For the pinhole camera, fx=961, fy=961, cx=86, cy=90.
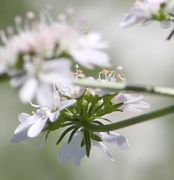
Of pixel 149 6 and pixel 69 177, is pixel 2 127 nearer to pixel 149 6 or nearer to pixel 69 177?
pixel 69 177

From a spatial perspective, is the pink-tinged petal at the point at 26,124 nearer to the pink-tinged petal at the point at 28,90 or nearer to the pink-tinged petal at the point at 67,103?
the pink-tinged petal at the point at 67,103

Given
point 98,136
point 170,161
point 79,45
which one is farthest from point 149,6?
point 170,161

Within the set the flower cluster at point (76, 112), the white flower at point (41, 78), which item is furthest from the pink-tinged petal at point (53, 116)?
the white flower at point (41, 78)

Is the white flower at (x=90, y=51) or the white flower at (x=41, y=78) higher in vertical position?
the white flower at (x=90, y=51)

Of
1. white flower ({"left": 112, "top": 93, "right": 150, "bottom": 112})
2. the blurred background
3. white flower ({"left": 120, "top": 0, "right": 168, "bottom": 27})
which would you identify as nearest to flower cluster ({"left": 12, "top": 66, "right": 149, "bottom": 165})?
white flower ({"left": 112, "top": 93, "right": 150, "bottom": 112})

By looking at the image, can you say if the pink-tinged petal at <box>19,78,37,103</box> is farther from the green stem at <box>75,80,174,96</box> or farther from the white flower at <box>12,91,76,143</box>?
the white flower at <box>12,91,76,143</box>

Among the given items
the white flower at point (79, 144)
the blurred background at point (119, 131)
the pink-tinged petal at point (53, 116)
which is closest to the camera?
the pink-tinged petal at point (53, 116)

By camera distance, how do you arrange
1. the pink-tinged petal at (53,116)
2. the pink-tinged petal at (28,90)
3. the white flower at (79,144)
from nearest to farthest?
the pink-tinged petal at (28,90) → the pink-tinged petal at (53,116) → the white flower at (79,144)
